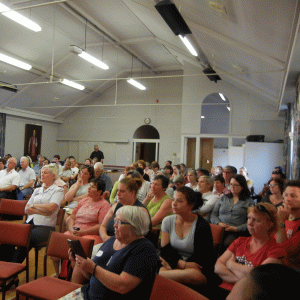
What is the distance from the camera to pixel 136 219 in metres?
1.85

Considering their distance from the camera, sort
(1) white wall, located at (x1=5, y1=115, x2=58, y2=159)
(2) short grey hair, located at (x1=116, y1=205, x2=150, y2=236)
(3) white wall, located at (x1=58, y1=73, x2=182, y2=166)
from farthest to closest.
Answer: (3) white wall, located at (x1=58, y1=73, x2=182, y2=166)
(1) white wall, located at (x1=5, y1=115, x2=58, y2=159)
(2) short grey hair, located at (x1=116, y1=205, x2=150, y2=236)

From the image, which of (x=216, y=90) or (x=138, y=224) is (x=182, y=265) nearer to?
(x=138, y=224)

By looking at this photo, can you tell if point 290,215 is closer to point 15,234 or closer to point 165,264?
point 165,264

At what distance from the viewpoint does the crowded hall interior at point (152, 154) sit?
1981mm

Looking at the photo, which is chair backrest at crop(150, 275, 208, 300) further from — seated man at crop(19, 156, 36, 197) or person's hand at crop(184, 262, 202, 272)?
seated man at crop(19, 156, 36, 197)

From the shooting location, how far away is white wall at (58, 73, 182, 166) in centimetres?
1377

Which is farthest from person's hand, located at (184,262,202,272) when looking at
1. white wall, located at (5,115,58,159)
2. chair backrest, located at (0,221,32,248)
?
white wall, located at (5,115,58,159)

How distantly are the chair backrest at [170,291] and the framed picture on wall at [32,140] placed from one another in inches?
542

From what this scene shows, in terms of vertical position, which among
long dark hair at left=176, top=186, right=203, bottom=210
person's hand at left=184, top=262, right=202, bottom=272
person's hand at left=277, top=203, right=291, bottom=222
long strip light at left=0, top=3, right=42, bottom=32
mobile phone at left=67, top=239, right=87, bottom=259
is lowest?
person's hand at left=184, top=262, right=202, bottom=272

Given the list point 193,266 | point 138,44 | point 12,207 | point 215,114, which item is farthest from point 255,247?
point 215,114

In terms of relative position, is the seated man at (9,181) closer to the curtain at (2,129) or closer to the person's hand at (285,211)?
the person's hand at (285,211)

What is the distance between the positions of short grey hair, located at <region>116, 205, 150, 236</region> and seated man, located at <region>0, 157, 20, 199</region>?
457cm

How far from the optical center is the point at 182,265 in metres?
2.30

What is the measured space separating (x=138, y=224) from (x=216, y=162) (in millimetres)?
11174
